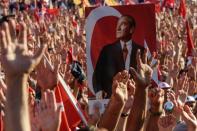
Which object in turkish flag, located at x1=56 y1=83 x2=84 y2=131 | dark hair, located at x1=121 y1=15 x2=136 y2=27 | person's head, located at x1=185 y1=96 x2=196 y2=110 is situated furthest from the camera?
dark hair, located at x1=121 y1=15 x2=136 y2=27

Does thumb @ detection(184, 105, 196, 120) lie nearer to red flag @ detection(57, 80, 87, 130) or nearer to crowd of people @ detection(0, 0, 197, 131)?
crowd of people @ detection(0, 0, 197, 131)

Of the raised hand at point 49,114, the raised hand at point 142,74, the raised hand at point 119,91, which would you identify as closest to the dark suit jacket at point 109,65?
the raised hand at point 142,74

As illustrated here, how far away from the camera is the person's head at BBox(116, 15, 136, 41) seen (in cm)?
601

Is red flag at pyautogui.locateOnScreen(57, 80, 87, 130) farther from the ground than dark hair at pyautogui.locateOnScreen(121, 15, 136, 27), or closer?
closer

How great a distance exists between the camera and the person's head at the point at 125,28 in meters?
6.01

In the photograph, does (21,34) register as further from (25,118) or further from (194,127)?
(194,127)

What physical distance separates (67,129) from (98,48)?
1.57m

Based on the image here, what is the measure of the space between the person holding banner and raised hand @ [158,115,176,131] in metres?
1.33

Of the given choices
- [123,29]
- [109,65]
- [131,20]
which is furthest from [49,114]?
[131,20]

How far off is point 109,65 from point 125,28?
43cm

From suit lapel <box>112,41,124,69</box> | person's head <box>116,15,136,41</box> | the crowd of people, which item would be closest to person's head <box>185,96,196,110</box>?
the crowd of people

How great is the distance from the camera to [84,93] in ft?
24.1

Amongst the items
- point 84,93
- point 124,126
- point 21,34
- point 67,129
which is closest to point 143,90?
point 124,126

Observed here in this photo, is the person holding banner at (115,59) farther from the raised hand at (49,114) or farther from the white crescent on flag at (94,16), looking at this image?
the raised hand at (49,114)
